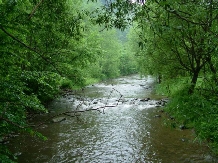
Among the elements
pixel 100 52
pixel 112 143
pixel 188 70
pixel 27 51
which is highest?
pixel 27 51

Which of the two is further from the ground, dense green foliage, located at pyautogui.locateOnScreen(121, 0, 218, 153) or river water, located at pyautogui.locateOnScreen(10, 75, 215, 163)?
dense green foliage, located at pyautogui.locateOnScreen(121, 0, 218, 153)

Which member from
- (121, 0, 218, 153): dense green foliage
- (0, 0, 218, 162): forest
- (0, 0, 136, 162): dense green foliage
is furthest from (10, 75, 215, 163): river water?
(0, 0, 136, 162): dense green foliage

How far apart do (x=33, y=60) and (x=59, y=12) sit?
7.98 meters

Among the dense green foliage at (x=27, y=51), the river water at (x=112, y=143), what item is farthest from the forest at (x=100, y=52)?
the river water at (x=112, y=143)

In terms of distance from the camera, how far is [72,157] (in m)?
9.48

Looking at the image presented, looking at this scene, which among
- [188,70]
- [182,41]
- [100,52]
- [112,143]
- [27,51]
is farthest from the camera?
[100,52]

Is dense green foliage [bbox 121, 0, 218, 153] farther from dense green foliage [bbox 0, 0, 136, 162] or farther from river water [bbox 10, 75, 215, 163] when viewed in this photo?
dense green foliage [bbox 0, 0, 136, 162]

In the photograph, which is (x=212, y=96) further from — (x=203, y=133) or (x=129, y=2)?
(x=129, y=2)

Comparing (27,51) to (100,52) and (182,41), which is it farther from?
(100,52)

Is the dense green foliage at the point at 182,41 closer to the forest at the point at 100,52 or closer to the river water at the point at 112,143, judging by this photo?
the forest at the point at 100,52

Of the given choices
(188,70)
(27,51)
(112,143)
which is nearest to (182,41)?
(188,70)

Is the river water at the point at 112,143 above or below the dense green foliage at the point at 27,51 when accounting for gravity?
below

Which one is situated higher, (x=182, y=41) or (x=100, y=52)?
(x=182, y=41)

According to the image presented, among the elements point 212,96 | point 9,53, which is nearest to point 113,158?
point 212,96
